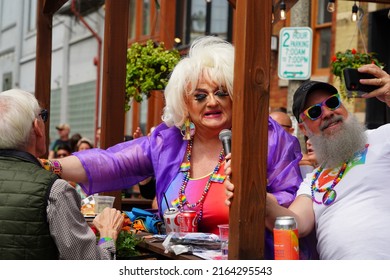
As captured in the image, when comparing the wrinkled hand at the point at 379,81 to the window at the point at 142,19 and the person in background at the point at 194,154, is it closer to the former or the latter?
the person in background at the point at 194,154

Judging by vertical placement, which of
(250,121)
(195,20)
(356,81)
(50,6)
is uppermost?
(195,20)

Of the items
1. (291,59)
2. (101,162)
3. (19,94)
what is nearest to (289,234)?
(19,94)

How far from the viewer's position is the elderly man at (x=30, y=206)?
12.1 ft

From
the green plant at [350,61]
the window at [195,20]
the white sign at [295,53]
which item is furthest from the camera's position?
the window at [195,20]

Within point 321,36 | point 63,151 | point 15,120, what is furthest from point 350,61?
point 15,120

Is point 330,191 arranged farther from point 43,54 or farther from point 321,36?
point 321,36

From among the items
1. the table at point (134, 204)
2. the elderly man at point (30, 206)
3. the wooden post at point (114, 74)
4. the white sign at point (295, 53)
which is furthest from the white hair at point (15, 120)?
the white sign at point (295, 53)

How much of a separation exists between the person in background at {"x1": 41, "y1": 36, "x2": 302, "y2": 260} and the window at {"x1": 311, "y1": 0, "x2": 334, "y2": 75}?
935 centimetres

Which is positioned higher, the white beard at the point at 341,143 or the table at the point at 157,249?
the white beard at the point at 341,143

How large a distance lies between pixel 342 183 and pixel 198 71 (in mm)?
1043

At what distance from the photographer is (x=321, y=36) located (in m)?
14.4

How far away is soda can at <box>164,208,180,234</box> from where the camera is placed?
180 inches

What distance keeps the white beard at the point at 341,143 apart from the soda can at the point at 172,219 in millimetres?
826

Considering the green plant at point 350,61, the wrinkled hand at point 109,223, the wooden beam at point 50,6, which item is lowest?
the wrinkled hand at point 109,223
